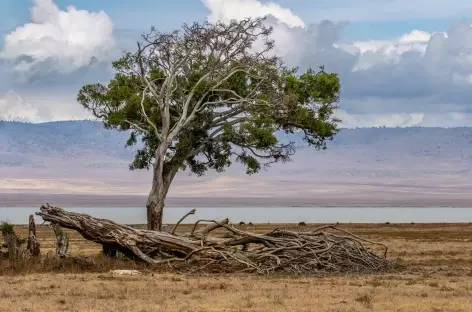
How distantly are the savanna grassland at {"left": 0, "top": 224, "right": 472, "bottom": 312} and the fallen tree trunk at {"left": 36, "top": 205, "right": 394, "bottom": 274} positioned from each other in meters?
0.92

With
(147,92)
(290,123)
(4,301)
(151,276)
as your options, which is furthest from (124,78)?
(4,301)

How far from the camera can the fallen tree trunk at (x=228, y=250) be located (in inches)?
1352

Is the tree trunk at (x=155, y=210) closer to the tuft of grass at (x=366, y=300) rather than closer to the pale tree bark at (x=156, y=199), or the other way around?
the pale tree bark at (x=156, y=199)

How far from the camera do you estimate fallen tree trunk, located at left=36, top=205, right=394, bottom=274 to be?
34.3m

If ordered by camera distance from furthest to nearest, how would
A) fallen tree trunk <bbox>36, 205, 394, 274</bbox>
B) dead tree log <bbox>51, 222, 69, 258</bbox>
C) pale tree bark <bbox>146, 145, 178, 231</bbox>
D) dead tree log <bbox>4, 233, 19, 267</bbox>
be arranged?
pale tree bark <bbox>146, 145, 178, 231</bbox> < dead tree log <bbox>51, 222, 69, 258</bbox> < dead tree log <bbox>4, 233, 19, 267</bbox> < fallen tree trunk <bbox>36, 205, 394, 274</bbox>

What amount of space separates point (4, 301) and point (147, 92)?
101ft

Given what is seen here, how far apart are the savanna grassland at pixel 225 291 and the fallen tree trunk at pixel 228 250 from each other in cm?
92

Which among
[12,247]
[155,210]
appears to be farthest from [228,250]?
[155,210]

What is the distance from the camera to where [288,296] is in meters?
26.8

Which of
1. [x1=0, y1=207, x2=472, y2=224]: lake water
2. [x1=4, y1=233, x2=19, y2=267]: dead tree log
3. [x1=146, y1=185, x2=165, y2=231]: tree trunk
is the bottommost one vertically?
[x1=4, y1=233, x2=19, y2=267]: dead tree log

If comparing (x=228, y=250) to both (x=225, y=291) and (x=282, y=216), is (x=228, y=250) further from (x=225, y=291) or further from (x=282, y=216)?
(x=282, y=216)

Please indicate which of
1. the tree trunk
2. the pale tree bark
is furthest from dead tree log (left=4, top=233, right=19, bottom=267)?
the tree trunk

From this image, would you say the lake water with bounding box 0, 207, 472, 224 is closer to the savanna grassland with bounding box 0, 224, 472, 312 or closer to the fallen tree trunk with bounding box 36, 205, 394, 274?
the fallen tree trunk with bounding box 36, 205, 394, 274

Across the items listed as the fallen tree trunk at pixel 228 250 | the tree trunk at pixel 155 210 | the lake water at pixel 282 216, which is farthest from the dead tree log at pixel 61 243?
the lake water at pixel 282 216
